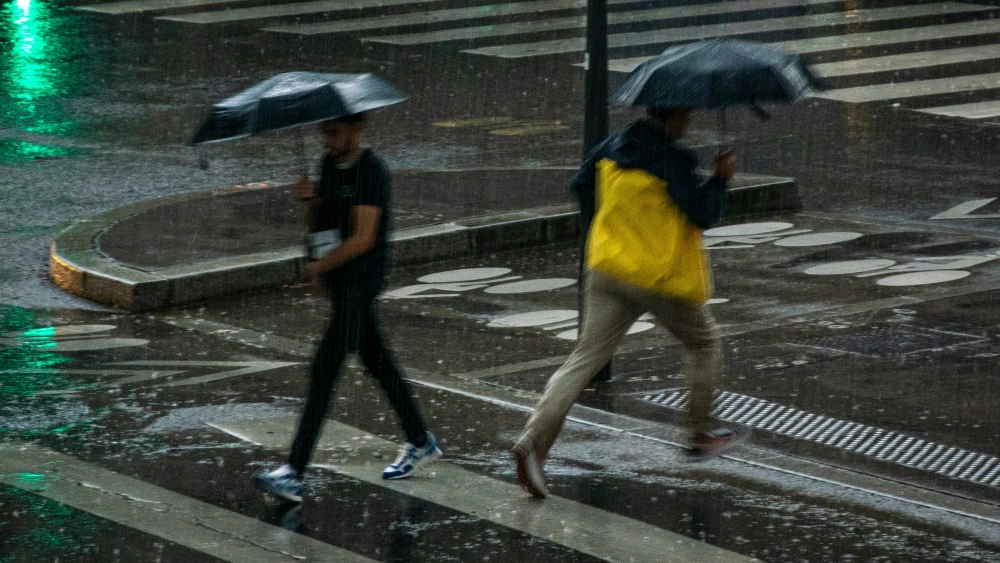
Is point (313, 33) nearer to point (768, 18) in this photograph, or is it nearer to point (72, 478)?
point (768, 18)

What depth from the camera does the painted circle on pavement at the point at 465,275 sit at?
10.7 metres

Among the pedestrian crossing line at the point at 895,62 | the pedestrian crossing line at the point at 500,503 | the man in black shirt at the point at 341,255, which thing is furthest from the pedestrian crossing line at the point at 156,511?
the pedestrian crossing line at the point at 895,62

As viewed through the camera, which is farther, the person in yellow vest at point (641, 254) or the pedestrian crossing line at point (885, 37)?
the pedestrian crossing line at point (885, 37)

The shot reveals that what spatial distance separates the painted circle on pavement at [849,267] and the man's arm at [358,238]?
14.9 feet

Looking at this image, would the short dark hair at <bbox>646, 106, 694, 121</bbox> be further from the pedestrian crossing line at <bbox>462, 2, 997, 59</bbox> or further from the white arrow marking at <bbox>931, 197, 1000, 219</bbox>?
the pedestrian crossing line at <bbox>462, 2, 997, 59</bbox>

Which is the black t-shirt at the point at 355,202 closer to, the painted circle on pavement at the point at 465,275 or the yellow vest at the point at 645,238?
the yellow vest at the point at 645,238

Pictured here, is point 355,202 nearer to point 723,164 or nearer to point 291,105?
point 291,105

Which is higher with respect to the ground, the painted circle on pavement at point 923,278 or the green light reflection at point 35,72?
the green light reflection at point 35,72

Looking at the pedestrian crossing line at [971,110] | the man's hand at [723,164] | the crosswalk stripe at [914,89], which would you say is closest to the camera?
the man's hand at [723,164]

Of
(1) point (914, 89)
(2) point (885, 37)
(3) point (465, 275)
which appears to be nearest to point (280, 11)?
(2) point (885, 37)

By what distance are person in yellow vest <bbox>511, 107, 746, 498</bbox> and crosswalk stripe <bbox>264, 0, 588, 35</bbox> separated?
14.9 meters

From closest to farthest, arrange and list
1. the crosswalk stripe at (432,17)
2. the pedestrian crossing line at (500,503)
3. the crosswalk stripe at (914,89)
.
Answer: the pedestrian crossing line at (500,503) < the crosswalk stripe at (914,89) < the crosswalk stripe at (432,17)

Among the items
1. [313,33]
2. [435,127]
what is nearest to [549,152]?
[435,127]

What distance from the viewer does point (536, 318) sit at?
968cm
